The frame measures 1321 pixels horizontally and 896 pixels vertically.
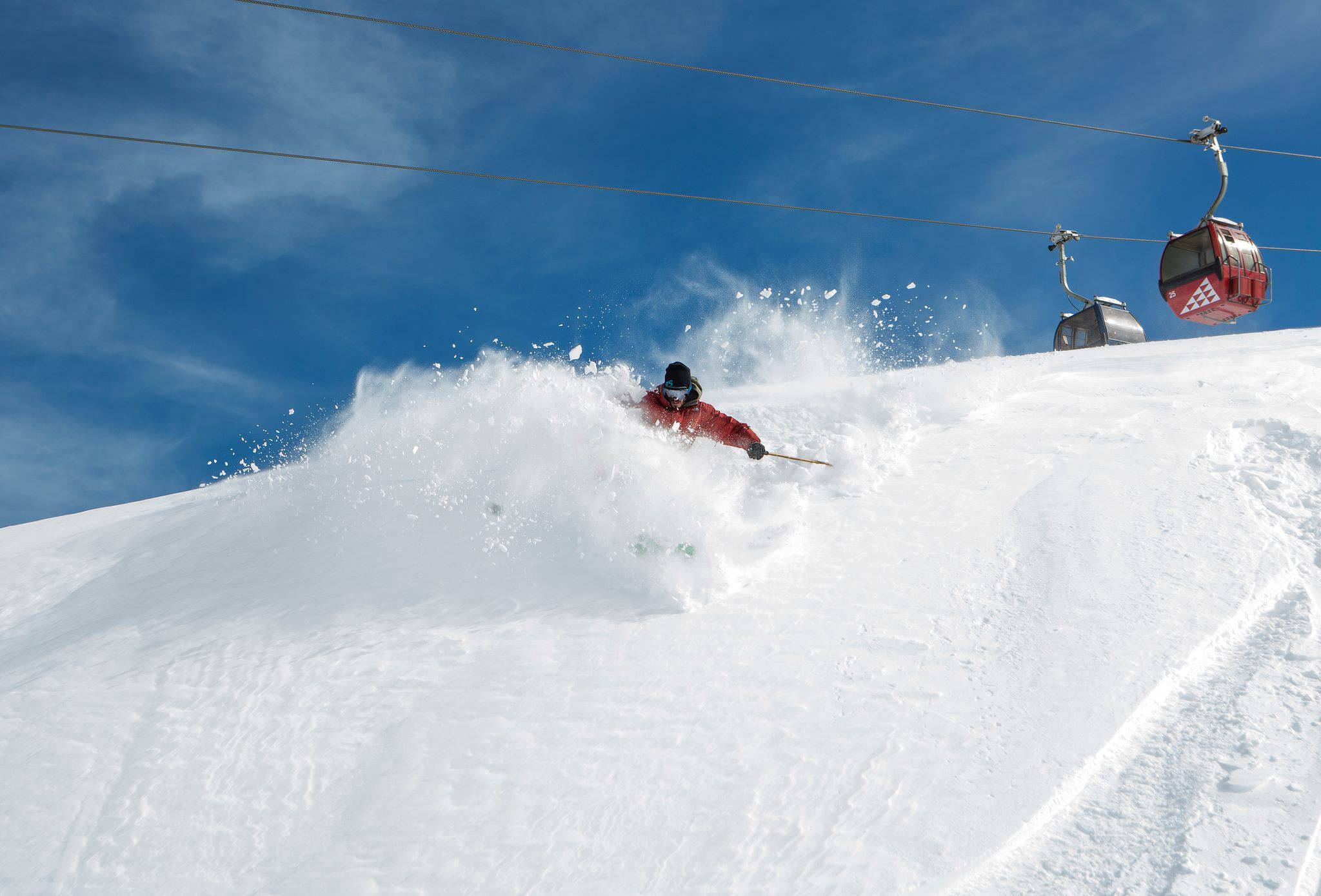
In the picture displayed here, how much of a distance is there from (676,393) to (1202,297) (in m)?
12.9

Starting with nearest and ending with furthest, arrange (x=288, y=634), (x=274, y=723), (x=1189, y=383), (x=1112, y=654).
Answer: (x=1112, y=654), (x=274, y=723), (x=288, y=634), (x=1189, y=383)

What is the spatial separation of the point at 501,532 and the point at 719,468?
1753 mm

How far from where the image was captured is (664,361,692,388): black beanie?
5926 mm

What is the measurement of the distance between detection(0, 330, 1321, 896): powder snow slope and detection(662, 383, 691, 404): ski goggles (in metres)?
0.35

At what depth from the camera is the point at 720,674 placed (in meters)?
3.75

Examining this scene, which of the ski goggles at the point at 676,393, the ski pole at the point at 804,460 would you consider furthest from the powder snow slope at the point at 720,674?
the ski goggles at the point at 676,393

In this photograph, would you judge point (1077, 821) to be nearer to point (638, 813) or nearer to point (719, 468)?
point (638, 813)

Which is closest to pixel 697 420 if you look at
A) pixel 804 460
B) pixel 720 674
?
pixel 804 460

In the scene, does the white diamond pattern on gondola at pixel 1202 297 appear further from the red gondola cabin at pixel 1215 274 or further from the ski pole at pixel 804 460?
the ski pole at pixel 804 460

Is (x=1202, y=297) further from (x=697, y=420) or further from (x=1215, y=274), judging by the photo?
(x=697, y=420)

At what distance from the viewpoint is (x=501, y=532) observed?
5.76 m

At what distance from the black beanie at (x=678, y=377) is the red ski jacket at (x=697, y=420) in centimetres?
8

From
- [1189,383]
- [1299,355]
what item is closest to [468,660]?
[1189,383]

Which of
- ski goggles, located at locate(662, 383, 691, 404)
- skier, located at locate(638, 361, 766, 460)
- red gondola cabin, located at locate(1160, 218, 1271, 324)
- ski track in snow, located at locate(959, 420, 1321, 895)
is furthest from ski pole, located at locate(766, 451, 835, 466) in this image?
red gondola cabin, located at locate(1160, 218, 1271, 324)
